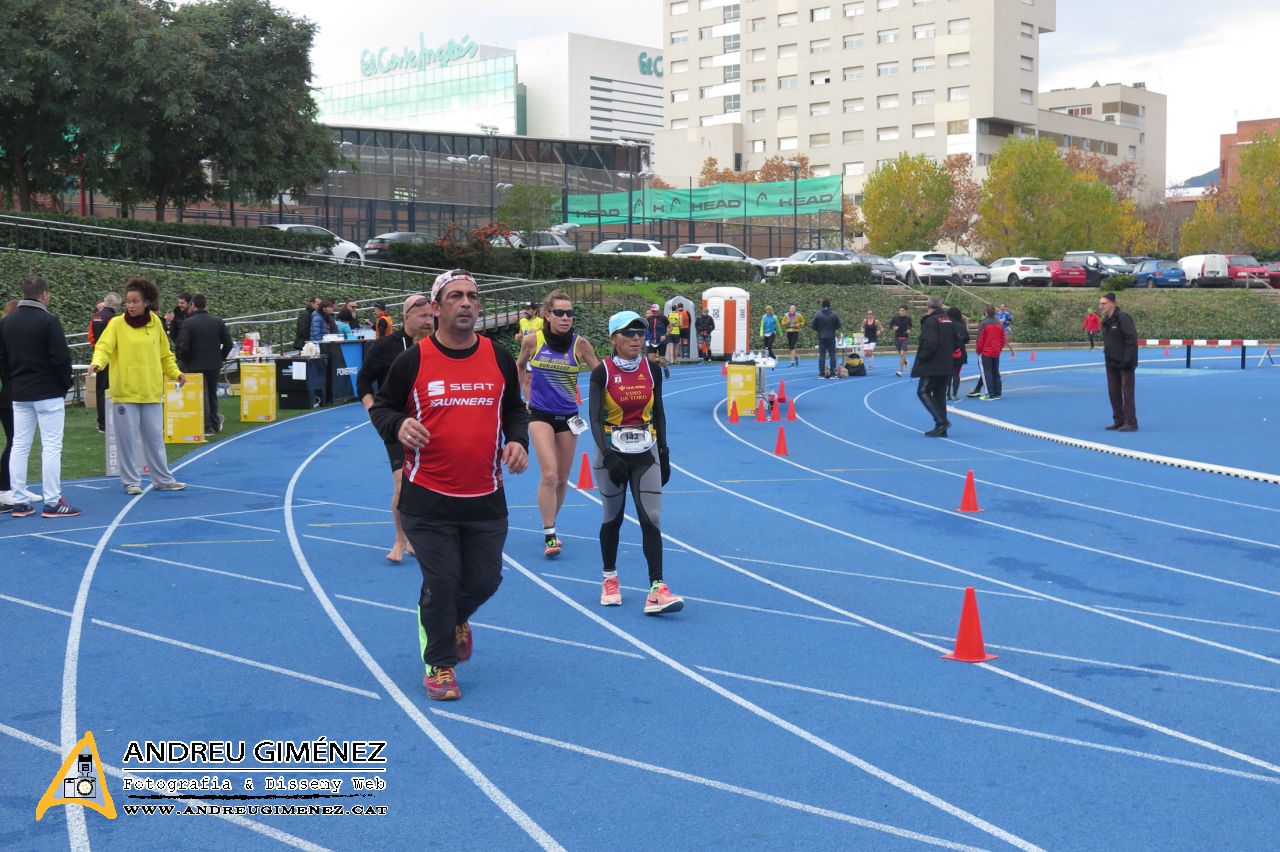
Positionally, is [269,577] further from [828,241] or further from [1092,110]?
[1092,110]

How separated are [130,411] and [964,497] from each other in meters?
8.24

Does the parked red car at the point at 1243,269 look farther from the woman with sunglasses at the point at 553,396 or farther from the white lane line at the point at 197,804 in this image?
the white lane line at the point at 197,804

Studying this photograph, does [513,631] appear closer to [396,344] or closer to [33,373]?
[396,344]

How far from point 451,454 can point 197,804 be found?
1967 millimetres

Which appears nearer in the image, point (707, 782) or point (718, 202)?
point (707, 782)

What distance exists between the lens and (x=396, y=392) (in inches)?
245

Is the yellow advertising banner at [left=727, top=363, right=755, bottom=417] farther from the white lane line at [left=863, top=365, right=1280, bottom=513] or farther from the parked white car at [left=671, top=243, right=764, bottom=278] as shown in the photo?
the parked white car at [left=671, top=243, right=764, bottom=278]

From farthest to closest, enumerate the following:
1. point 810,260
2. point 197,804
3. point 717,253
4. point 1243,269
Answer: point 1243,269
point 717,253
point 810,260
point 197,804

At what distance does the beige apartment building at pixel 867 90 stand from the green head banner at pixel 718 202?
37796 mm

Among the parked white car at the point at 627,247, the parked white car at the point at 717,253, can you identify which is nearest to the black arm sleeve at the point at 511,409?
the parked white car at the point at 627,247

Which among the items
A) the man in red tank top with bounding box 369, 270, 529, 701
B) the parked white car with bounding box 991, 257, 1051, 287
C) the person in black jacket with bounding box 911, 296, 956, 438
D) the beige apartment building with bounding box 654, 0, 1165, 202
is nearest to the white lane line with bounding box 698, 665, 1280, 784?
the man in red tank top with bounding box 369, 270, 529, 701

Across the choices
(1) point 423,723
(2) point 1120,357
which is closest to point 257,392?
(2) point 1120,357

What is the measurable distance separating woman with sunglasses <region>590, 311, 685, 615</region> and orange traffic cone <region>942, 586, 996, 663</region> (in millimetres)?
1804

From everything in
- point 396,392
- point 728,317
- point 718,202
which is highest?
point 718,202
